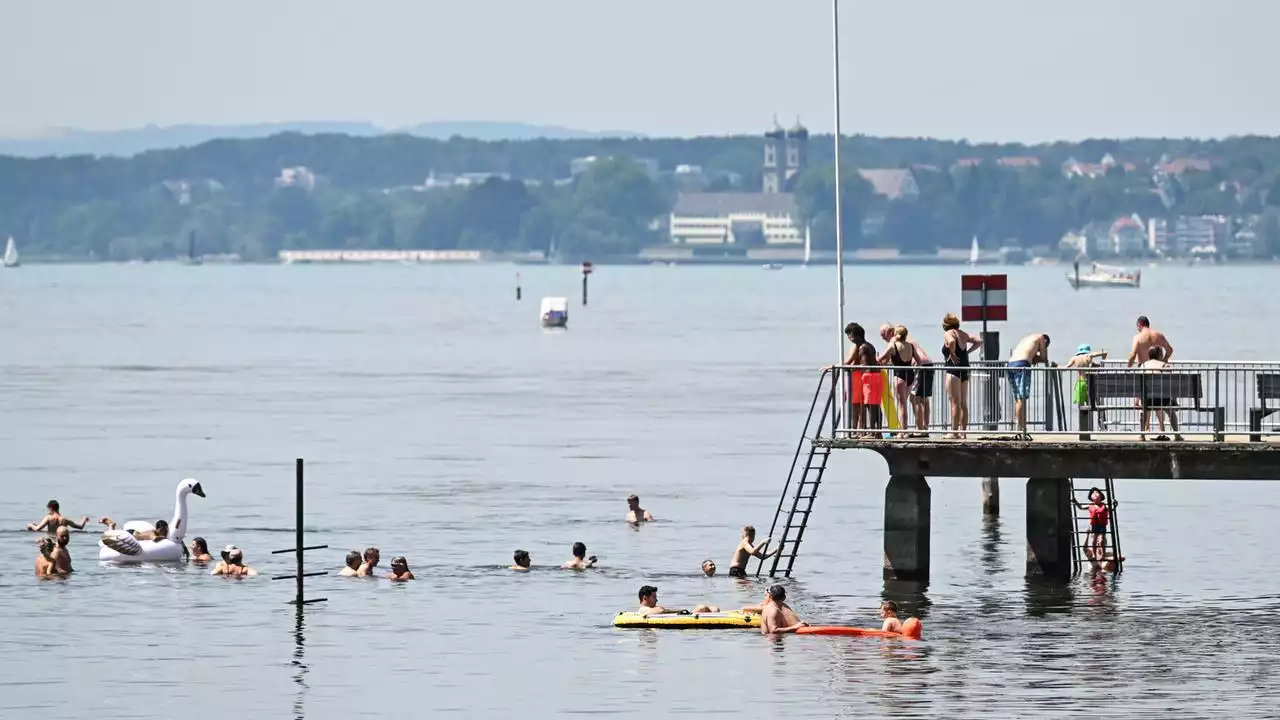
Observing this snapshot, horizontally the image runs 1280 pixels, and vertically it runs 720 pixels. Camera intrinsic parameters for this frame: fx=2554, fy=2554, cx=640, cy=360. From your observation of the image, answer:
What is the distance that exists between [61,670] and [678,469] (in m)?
34.6

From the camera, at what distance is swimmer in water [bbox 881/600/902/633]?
132 ft

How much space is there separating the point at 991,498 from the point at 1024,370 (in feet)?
57.5

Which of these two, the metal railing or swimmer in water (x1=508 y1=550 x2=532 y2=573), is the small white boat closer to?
swimmer in water (x1=508 y1=550 x2=532 y2=573)

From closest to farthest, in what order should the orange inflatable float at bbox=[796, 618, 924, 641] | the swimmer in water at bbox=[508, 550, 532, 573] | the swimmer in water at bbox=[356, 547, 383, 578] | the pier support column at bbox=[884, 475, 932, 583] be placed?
the orange inflatable float at bbox=[796, 618, 924, 641] < the pier support column at bbox=[884, 475, 932, 583] < the swimmer in water at bbox=[356, 547, 383, 578] < the swimmer in water at bbox=[508, 550, 532, 573]

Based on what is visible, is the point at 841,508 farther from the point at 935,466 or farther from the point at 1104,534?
the point at 935,466

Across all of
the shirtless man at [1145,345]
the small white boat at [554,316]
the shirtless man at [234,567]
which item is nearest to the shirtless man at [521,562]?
the shirtless man at [234,567]

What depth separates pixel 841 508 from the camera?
6162 centimetres

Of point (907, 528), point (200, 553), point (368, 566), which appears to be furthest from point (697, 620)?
point (200, 553)

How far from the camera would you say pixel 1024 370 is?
41.1 m

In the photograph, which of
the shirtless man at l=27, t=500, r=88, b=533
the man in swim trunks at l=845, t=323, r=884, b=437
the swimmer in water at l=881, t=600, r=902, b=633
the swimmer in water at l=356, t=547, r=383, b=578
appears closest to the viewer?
the swimmer in water at l=881, t=600, r=902, b=633

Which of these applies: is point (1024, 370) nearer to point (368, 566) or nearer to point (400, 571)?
point (400, 571)

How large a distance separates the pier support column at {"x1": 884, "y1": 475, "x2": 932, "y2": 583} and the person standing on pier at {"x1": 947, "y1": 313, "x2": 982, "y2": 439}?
3.72 feet

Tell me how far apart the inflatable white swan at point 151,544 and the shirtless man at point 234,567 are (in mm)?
2172

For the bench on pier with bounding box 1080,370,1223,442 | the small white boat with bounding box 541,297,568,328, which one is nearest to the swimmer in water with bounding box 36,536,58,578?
the bench on pier with bounding box 1080,370,1223,442
